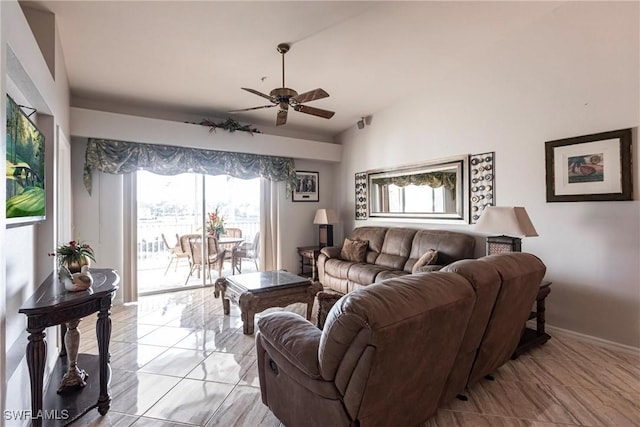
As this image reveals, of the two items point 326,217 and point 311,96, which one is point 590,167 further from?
point 326,217

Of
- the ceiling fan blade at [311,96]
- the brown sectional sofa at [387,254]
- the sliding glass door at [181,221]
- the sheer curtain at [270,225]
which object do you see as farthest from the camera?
the sheer curtain at [270,225]

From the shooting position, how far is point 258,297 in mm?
3107

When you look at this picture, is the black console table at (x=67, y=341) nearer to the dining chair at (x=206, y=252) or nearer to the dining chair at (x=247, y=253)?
the dining chair at (x=206, y=252)

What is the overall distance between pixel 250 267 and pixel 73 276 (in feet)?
12.6

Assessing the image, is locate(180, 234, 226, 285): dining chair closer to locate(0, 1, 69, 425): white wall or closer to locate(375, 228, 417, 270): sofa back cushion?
locate(0, 1, 69, 425): white wall

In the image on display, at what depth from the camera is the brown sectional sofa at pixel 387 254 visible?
3.78m

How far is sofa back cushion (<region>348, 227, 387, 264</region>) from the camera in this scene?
15.4 ft

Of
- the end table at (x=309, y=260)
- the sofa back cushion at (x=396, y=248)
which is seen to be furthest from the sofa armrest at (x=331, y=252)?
the sofa back cushion at (x=396, y=248)

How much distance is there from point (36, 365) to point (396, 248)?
3.87m

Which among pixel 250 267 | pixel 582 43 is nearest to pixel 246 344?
pixel 250 267

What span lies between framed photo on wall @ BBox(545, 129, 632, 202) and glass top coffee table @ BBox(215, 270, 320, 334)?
107 inches

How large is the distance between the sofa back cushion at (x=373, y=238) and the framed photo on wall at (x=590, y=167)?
2205 mm

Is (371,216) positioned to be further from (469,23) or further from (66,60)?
(66,60)

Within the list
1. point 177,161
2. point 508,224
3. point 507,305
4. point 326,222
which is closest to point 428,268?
point 508,224
